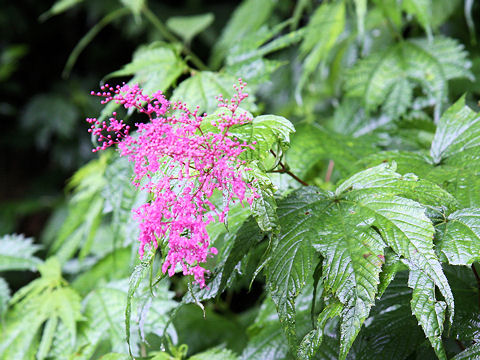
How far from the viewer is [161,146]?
0.57 metres

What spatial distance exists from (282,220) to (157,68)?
0.55 metres

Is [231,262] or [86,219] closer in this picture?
[231,262]

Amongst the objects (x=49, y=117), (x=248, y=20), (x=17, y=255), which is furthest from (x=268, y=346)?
(x=49, y=117)

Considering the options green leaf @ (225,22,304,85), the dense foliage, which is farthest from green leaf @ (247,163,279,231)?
green leaf @ (225,22,304,85)

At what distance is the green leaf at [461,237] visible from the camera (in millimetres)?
565

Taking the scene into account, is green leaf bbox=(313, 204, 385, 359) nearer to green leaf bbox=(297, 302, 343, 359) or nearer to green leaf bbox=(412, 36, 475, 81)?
green leaf bbox=(297, 302, 343, 359)

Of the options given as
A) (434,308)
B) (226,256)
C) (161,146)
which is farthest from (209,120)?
(434,308)

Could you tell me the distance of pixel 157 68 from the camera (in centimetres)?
102

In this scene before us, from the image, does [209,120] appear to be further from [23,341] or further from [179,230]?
[23,341]

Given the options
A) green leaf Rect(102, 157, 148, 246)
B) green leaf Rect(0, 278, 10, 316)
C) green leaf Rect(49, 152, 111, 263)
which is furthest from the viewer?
green leaf Rect(49, 152, 111, 263)

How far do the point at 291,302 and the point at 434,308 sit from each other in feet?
0.55

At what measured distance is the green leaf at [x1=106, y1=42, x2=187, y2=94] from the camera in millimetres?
998

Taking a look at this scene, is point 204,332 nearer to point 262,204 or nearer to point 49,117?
point 262,204

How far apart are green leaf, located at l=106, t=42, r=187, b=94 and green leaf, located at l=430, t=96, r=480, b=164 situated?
1.80 feet
